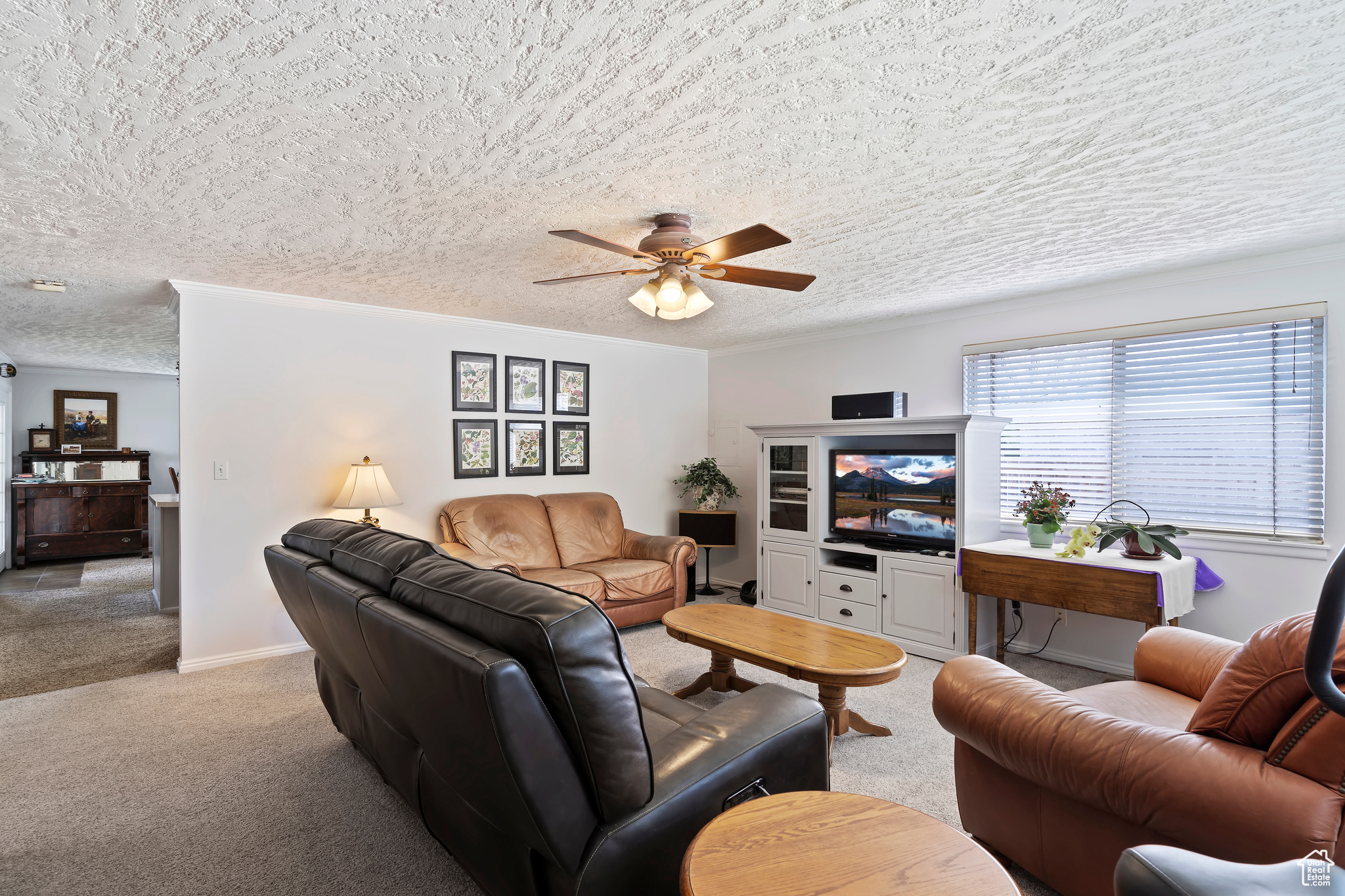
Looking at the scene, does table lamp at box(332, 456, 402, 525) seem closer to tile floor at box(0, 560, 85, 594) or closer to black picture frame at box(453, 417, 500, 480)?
black picture frame at box(453, 417, 500, 480)

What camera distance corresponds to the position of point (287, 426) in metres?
4.07

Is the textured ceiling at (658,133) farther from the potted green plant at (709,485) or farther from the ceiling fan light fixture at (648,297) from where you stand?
the potted green plant at (709,485)

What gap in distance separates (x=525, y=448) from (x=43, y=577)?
17.2 ft

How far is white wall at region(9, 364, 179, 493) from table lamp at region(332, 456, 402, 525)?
19.4ft

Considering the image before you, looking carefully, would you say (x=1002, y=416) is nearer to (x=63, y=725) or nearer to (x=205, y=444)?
(x=205, y=444)

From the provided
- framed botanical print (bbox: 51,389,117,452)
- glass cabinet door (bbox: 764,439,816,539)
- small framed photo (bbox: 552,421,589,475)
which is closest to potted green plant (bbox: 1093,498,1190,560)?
glass cabinet door (bbox: 764,439,816,539)

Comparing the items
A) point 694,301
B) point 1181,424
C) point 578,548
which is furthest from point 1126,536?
point 578,548

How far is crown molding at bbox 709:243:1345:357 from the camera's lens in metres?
3.16

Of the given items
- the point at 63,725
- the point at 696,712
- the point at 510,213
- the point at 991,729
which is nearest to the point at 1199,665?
the point at 991,729

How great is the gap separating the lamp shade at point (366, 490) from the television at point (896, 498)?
296 centimetres

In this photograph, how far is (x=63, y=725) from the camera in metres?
3.03

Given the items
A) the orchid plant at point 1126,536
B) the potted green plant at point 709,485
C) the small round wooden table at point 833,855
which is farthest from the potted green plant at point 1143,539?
the potted green plant at point 709,485

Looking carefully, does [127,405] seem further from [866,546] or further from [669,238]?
[866,546]

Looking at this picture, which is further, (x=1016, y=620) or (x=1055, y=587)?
(x=1016, y=620)
